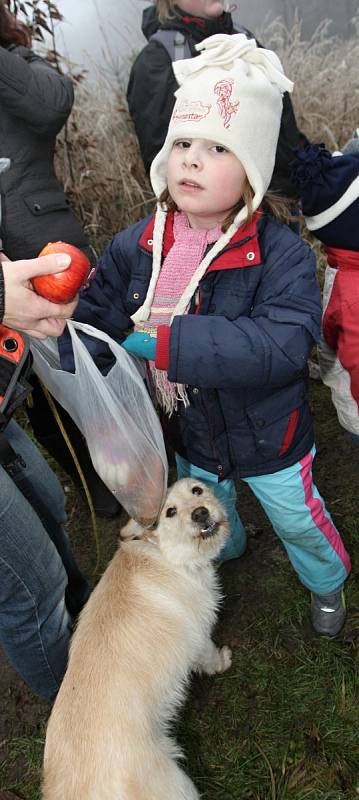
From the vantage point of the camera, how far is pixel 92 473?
306cm

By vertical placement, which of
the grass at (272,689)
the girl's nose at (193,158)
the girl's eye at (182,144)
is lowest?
the grass at (272,689)

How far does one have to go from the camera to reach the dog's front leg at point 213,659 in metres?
2.09

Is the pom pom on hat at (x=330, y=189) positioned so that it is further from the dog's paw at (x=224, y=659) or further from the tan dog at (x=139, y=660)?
the dog's paw at (x=224, y=659)

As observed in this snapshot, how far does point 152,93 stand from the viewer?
2.76 meters

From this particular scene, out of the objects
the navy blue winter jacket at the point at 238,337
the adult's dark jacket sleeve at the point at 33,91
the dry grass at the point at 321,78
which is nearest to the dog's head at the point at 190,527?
the navy blue winter jacket at the point at 238,337

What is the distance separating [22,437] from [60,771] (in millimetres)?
1007

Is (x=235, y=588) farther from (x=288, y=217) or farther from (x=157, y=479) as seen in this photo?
(x=288, y=217)

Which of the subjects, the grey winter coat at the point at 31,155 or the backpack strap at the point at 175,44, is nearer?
the grey winter coat at the point at 31,155

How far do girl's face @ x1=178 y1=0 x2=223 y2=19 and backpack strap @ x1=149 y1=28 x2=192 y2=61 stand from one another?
0.11 metres

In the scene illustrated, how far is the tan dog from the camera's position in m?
1.50

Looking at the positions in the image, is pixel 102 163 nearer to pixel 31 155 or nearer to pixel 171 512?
pixel 31 155

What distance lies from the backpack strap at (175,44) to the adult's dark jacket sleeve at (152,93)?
0.02m

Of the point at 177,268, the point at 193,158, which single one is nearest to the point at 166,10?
the point at 193,158

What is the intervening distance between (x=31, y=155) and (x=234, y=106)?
48.0 inches
